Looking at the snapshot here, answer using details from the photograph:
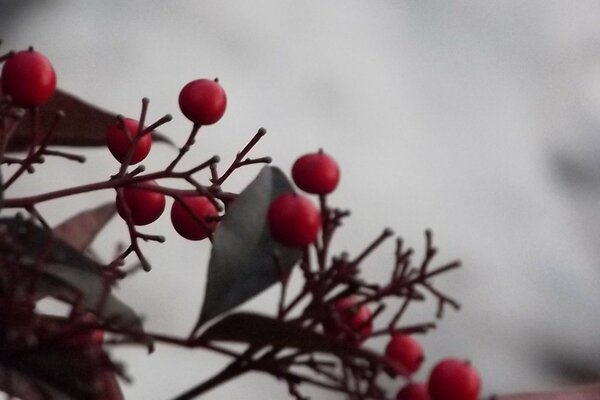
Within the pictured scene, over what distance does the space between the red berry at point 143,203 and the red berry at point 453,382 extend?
0.16 meters

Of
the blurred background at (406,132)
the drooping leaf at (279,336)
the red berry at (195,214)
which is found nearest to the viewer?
the drooping leaf at (279,336)

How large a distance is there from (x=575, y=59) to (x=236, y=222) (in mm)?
1323

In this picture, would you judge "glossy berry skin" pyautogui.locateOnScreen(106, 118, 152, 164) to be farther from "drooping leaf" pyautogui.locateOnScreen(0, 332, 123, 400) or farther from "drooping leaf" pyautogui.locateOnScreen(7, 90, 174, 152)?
"drooping leaf" pyautogui.locateOnScreen(0, 332, 123, 400)

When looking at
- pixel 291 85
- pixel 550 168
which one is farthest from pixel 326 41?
pixel 550 168

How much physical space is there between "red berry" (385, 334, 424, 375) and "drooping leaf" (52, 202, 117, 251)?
0.16 m

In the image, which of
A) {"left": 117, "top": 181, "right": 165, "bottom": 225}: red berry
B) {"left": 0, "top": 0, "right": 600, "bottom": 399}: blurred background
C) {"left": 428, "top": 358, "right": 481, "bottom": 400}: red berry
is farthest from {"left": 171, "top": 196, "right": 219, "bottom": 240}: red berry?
{"left": 0, "top": 0, "right": 600, "bottom": 399}: blurred background

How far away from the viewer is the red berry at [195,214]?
37 centimetres

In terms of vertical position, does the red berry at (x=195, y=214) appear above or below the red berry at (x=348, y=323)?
above

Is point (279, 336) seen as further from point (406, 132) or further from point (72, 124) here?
point (406, 132)

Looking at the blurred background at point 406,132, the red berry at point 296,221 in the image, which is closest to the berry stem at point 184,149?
the red berry at point 296,221

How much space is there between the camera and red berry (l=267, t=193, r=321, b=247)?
0.88 feet

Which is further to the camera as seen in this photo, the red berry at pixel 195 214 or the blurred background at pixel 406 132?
the blurred background at pixel 406 132

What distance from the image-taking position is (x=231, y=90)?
132 centimetres

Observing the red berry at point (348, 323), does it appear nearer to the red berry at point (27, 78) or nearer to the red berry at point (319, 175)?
the red berry at point (319, 175)
